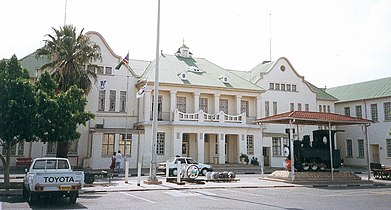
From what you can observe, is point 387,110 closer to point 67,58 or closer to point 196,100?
point 196,100

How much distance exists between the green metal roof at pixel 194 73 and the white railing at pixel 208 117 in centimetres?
321

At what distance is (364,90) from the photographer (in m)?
45.1

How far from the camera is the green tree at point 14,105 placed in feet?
54.3

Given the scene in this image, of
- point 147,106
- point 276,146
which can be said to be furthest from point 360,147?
point 147,106

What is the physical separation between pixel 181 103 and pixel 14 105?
22.9 meters

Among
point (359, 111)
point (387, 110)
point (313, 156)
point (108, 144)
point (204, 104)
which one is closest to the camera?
point (313, 156)

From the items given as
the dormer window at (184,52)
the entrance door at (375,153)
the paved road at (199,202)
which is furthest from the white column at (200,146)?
the entrance door at (375,153)

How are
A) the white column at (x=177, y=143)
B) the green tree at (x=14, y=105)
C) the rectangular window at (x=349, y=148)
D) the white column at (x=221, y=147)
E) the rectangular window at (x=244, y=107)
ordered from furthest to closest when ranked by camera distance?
1. the rectangular window at (x=349, y=148)
2. the rectangular window at (x=244, y=107)
3. the white column at (x=221, y=147)
4. the white column at (x=177, y=143)
5. the green tree at (x=14, y=105)

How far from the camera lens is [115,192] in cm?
1675

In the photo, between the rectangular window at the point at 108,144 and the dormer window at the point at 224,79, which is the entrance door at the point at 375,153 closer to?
the dormer window at the point at 224,79

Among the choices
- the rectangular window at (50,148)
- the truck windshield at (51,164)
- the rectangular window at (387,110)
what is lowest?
the truck windshield at (51,164)

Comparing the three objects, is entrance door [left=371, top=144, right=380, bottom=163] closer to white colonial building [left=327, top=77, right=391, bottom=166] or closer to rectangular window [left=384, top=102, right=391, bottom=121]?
white colonial building [left=327, top=77, right=391, bottom=166]

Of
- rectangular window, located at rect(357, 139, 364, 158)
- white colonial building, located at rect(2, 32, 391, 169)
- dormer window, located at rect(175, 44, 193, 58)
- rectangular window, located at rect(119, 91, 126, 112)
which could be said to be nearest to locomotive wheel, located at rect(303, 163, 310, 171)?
white colonial building, located at rect(2, 32, 391, 169)

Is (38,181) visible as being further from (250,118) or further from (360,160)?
(360,160)
